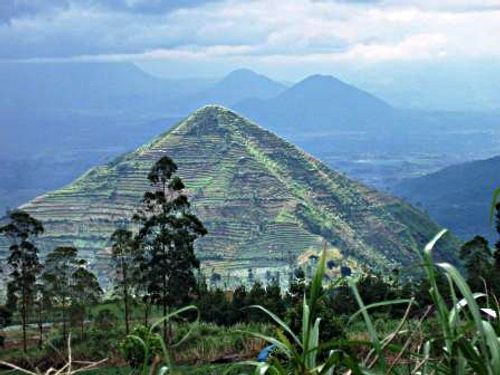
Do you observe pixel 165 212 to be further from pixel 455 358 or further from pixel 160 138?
pixel 160 138

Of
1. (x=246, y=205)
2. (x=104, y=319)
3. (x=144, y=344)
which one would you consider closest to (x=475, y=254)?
(x=104, y=319)

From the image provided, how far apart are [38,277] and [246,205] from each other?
313 feet

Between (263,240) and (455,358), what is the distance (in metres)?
119

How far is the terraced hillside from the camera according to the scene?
118m

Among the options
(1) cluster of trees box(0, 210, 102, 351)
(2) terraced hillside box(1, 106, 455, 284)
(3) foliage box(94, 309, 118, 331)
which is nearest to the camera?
(1) cluster of trees box(0, 210, 102, 351)

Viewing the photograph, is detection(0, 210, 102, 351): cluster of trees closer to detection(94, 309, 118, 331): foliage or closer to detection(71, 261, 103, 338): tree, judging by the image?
detection(71, 261, 103, 338): tree

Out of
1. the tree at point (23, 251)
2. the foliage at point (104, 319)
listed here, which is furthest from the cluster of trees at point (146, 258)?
the foliage at point (104, 319)

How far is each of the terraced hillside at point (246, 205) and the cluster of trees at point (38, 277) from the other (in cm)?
7155

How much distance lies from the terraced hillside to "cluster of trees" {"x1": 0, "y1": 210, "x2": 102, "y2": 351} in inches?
2817

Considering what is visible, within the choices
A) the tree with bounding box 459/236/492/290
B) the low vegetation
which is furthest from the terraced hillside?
the tree with bounding box 459/236/492/290

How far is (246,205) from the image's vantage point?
5167 inches

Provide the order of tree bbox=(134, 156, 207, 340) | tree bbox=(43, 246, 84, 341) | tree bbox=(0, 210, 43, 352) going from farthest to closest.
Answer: tree bbox=(43, 246, 84, 341) < tree bbox=(0, 210, 43, 352) < tree bbox=(134, 156, 207, 340)

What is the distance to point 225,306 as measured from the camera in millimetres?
29188

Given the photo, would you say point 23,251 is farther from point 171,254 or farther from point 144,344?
point 144,344
